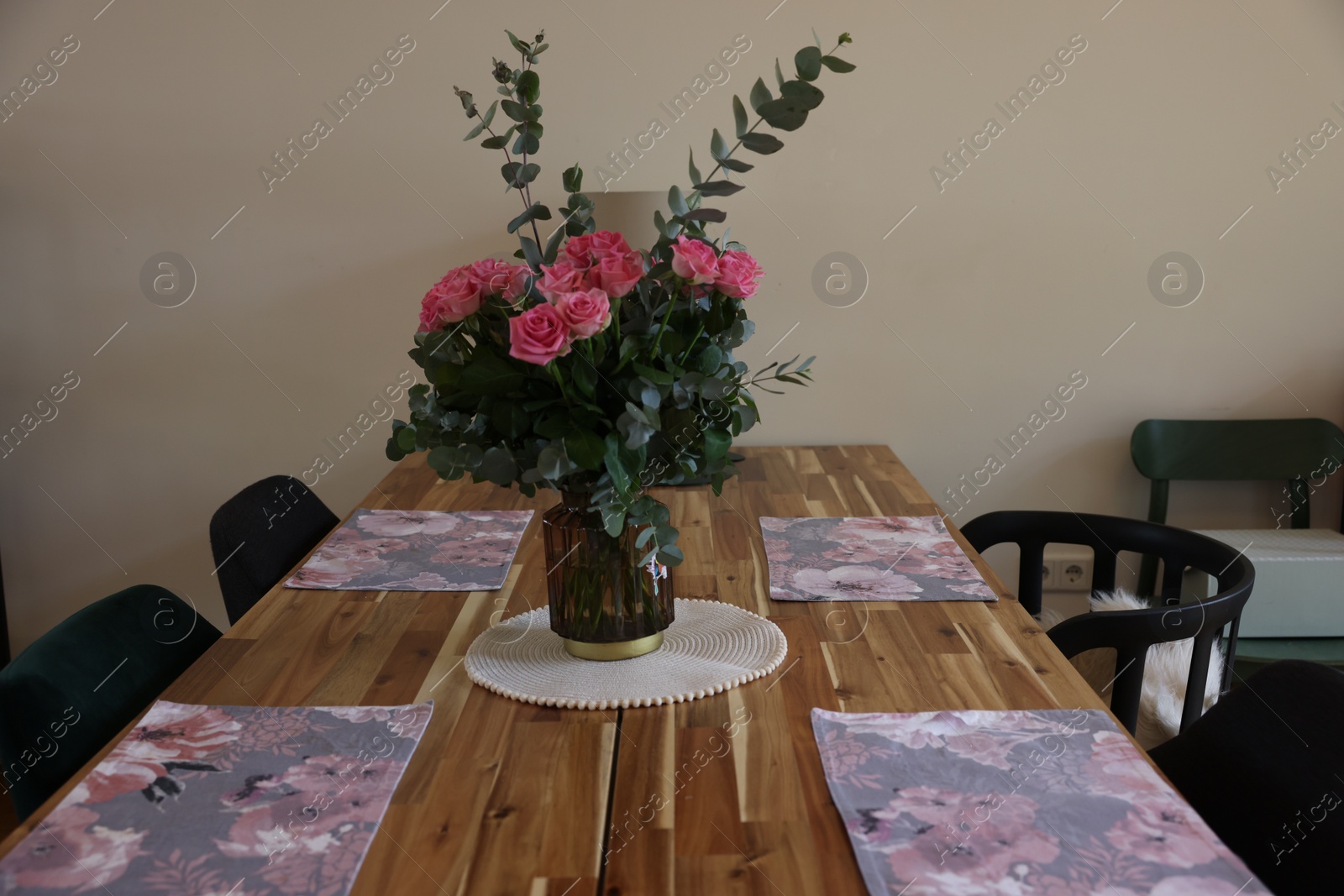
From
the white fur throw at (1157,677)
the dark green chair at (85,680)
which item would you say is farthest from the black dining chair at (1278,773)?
the dark green chair at (85,680)

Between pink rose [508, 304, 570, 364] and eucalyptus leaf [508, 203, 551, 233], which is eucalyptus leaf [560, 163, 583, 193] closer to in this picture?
eucalyptus leaf [508, 203, 551, 233]

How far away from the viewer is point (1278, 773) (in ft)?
3.64

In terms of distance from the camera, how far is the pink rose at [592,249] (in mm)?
1184

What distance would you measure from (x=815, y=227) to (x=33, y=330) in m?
2.26

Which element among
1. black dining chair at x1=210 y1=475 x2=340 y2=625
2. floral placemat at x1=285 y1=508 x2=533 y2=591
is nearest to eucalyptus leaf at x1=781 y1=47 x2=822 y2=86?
floral placemat at x1=285 y1=508 x2=533 y2=591

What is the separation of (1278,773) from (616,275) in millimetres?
917

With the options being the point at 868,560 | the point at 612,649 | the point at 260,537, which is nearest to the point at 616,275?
the point at 612,649

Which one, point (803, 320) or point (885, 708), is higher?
point (803, 320)

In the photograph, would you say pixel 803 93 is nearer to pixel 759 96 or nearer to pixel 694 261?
pixel 759 96

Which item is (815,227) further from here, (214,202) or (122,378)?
(122,378)

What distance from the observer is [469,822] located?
104cm

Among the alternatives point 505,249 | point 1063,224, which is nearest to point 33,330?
point 505,249

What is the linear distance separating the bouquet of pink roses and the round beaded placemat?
0.17 m

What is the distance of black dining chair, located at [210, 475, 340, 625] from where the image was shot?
1882 mm
